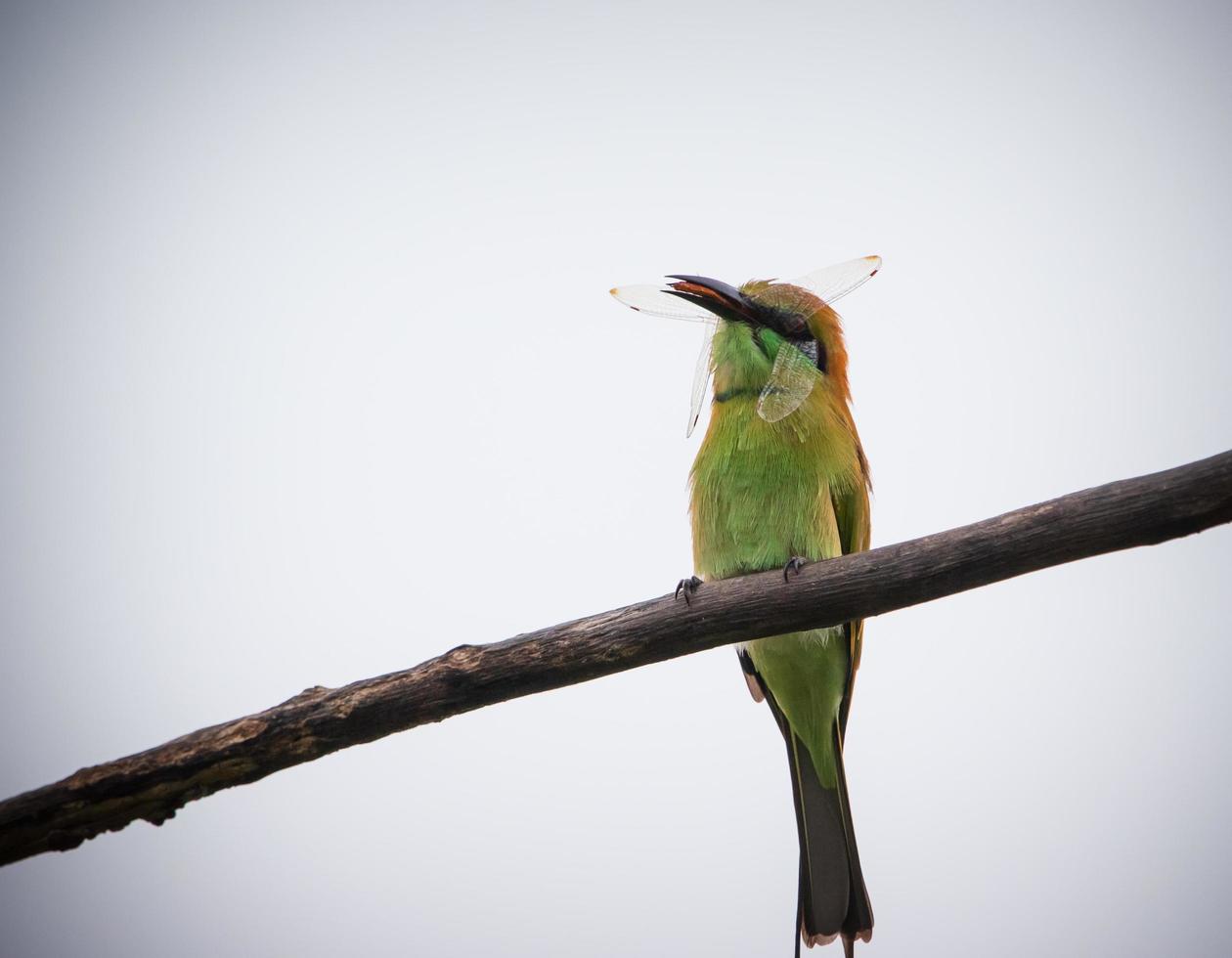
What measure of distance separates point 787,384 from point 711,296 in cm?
32

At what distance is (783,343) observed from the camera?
2.45 m

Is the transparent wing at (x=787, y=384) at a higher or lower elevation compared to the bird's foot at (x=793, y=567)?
higher

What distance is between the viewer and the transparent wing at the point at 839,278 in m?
2.33

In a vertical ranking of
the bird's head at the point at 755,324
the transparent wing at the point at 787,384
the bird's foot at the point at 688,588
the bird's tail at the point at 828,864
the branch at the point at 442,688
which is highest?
the bird's head at the point at 755,324

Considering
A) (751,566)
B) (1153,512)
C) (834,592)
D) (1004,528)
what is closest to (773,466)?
(751,566)

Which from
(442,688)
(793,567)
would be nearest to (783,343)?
(793,567)

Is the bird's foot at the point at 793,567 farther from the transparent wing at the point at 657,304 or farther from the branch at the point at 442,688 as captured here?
the transparent wing at the point at 657,304

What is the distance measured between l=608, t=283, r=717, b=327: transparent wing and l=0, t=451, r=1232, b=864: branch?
967 mm

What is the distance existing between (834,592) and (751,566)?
2.02ft

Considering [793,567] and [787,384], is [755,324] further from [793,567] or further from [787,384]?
[793,567]

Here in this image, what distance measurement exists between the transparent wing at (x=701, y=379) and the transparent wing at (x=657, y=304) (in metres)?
0.05

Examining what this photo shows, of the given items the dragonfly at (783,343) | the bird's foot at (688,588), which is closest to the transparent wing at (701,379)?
the dragonfly at (783,343)

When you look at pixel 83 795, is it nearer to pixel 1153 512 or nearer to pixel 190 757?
pixel 190 757

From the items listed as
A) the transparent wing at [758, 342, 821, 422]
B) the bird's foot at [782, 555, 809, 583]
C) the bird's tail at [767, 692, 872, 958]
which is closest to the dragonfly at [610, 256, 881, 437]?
the transparent wing at [758, 342, 821, 422]
